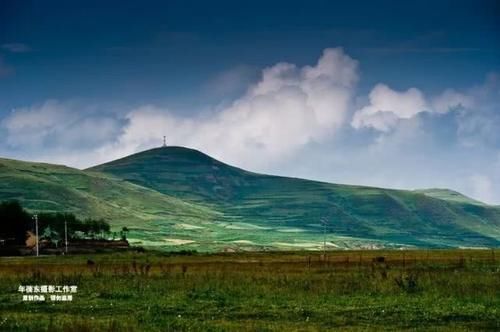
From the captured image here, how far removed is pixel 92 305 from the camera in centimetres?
4216

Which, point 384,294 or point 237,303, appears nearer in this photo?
point 237,303

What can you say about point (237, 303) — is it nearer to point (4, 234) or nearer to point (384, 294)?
point (384, 294)

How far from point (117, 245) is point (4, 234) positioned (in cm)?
2785

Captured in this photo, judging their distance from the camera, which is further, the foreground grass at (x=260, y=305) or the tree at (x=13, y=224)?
the tree at (x=13, y=224)

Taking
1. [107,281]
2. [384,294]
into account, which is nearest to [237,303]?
[384,294]

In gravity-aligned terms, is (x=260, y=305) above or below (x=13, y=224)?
below

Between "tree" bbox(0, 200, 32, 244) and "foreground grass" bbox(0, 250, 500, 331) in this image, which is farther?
"tree" bbox(0, 200, 32, 244)

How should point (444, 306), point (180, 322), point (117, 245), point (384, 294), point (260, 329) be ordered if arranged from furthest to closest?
point (117, 245)
point (384, 294)
point (444, 306)
point (180, 322)
point (260, 329)

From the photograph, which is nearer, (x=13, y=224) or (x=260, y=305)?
(x=260, y=305)

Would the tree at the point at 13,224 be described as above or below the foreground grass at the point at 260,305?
above

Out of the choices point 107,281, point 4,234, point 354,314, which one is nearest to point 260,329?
point 354,314

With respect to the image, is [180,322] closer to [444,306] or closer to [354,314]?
[354,314]

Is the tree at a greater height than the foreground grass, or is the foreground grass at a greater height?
the tree

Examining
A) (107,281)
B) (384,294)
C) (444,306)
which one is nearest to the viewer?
(444,306)
